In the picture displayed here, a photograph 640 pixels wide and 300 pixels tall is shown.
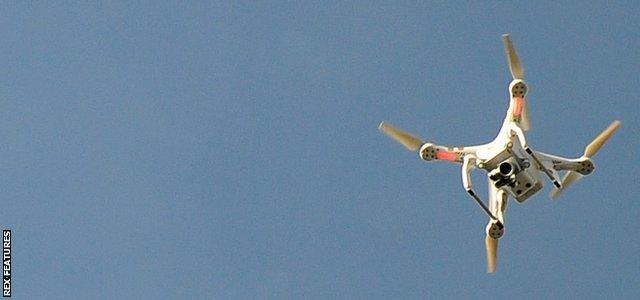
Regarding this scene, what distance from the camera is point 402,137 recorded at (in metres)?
50.7

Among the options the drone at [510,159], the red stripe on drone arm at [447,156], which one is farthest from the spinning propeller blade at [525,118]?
the red stripe on drone arm at [447,156]

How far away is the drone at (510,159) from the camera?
48469 millimetres

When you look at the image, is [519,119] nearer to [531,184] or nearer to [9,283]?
[531,184]

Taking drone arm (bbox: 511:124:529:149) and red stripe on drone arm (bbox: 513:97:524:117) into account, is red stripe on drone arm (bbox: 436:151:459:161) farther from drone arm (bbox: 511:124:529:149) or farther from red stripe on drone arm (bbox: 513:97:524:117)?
red stripe on drone arm (bbox: 513:97:524:117)

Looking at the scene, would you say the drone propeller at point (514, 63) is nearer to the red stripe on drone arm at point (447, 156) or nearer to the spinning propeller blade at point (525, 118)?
the spinning propeller blade at point (525, 118)

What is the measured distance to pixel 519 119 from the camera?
49906 millimetres

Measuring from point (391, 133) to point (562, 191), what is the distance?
1031 cm

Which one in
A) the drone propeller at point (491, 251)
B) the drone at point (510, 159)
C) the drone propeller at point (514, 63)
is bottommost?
the drone propeller at point (491, 251)

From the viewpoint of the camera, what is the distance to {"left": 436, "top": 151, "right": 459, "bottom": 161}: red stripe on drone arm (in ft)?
165

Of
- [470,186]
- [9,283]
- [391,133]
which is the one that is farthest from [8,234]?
[470,186]

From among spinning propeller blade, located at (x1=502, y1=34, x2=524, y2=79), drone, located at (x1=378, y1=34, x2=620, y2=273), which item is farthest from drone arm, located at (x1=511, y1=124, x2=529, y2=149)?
spinning propeller blade, located at (x1=502, y1=34, x2=524, y2=79)

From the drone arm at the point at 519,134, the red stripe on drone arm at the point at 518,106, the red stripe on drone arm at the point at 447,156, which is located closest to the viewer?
the drone arm at the point at 519,134

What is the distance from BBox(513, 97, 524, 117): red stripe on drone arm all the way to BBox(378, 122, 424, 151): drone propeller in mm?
5219

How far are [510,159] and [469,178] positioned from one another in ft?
7.63
